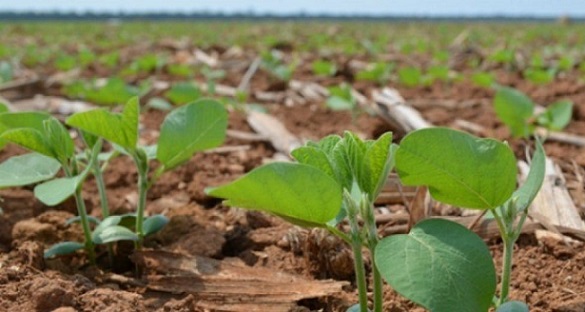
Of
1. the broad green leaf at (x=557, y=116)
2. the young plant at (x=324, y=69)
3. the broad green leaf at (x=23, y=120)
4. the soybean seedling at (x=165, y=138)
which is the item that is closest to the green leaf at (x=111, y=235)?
the soybean seedling at (x=165, y=138)

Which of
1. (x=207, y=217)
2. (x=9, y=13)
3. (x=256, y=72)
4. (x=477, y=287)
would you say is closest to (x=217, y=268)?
(x=207, y=217)

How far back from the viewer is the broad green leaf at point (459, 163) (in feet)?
4.17

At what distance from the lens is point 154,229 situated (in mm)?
1951

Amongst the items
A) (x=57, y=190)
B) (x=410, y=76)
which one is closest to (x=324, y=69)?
(x=410, y=76)

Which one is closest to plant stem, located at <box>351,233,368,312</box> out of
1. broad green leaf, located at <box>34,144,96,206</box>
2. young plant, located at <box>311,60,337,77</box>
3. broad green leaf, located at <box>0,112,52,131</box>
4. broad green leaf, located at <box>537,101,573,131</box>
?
broad green leaf, located at <box>34,144,96,206</box>

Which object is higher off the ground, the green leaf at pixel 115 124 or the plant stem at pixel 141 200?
the green leaf at pixel 115 124

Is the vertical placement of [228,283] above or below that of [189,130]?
below

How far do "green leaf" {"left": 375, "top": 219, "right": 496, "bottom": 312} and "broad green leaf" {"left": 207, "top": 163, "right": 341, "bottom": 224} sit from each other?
0.42 feet

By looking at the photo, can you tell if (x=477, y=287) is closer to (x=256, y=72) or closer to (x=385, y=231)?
(x=385, y=231)

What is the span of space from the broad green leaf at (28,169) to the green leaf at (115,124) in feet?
0.58

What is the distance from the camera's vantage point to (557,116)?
3328 mm

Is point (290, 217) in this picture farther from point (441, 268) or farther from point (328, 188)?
point (441, 268)

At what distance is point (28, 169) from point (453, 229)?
1142mm

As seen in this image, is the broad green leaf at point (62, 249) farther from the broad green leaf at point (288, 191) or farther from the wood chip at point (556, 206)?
the wood chip at point (556, 206)
